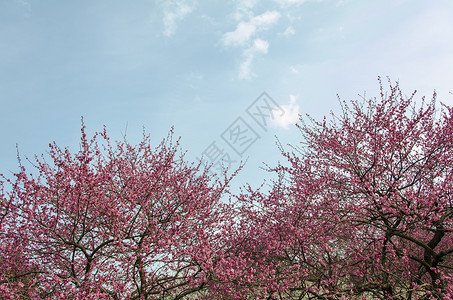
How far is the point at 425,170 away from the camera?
21.8 ft

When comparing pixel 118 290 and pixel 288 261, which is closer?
→ pixel 118 290

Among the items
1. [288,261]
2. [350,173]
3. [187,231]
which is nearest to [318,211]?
[350,173]

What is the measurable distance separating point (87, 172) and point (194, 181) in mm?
3566

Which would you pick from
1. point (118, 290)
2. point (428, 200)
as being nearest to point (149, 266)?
point (118, 290)

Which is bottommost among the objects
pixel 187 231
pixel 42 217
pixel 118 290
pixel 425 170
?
pixel 425 170

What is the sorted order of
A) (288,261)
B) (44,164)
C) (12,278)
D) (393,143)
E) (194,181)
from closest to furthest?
(12,278) → (288,261) → (44,164) → (393,143) → (194,181)

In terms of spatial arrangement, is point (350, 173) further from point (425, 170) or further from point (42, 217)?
point (42, 217)

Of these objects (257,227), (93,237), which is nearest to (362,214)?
(257,227)

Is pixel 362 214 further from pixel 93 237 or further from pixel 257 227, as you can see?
pixel 93 237

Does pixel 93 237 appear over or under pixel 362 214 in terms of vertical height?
over

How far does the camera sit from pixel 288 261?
5.91 meters

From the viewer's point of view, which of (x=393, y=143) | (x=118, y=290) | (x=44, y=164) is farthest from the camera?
(x=393, y=143)

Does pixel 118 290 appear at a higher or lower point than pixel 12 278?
lower

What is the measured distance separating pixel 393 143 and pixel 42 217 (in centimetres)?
750
